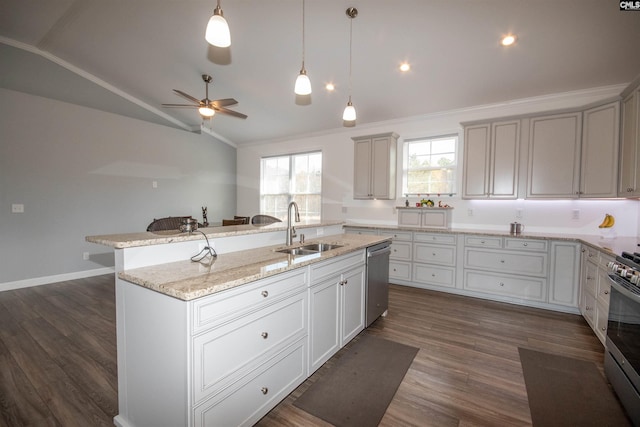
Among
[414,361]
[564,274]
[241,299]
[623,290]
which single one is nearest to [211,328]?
[241,299]

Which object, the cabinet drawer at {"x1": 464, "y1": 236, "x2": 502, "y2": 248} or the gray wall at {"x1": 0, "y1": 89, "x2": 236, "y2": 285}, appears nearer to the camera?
the cabinet drawer at {"x1": 464, "y1": 236, "x2": 502, "y2": 248}

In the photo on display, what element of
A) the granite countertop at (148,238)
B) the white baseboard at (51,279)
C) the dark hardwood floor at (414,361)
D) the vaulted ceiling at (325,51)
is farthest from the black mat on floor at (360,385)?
the white baseboard at (51,279)

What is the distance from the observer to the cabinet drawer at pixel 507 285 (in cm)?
347

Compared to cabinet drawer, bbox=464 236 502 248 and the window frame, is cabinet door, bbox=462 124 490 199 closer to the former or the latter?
the window frame

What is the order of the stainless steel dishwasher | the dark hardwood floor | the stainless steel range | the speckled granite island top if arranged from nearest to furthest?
1. the speckled granite island top
2. the stainless steel range
3. the dark hardwood floor
4. the stainless steel dishwasher

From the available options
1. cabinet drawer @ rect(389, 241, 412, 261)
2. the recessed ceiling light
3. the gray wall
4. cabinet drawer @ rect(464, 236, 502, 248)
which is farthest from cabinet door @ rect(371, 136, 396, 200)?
the gray wall

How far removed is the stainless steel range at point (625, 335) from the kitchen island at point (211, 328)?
6.27ft

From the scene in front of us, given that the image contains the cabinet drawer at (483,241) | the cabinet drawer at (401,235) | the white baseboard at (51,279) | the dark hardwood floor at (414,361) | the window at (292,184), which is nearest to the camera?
the dark hardwood floor at (414,361)

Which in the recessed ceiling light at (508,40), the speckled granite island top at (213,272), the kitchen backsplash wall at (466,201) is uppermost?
the recessed ceiling light at (508,40)

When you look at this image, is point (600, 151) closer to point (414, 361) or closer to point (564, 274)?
point (564, 274)

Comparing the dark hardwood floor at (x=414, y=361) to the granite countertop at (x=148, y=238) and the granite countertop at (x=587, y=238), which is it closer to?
the granite countertop at (x=587, y=238)

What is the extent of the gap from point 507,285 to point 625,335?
1.87 metres

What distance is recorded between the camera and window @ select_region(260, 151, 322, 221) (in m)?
6.04

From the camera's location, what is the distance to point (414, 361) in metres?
2.34
